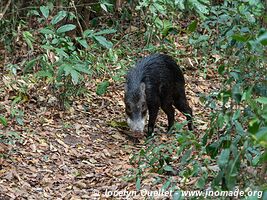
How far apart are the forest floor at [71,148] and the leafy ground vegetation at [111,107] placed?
1 centimetres

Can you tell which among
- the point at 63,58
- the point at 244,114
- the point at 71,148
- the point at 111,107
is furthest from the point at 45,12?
the point at 244,114

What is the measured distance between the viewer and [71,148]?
6406mm

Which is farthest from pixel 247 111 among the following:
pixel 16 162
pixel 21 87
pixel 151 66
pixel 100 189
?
pixel 21 87

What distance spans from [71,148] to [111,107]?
4.83 feet

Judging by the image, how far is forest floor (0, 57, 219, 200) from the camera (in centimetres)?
536

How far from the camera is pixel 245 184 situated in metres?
3.32

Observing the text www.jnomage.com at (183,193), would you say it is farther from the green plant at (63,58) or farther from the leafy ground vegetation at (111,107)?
the green plant at (63,58)

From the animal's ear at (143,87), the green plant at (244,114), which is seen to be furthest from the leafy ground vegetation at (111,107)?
the animal's ear at (143,87)

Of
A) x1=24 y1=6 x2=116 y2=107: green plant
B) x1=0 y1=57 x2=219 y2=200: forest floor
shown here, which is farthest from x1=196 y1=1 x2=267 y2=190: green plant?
x1=24 y1=6 x2=116 y2=107: green plant

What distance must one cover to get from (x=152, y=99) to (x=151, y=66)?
45cm

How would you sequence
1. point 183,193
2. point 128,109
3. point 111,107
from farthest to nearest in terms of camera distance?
point 111,107 → point 128,109 → point 183,193

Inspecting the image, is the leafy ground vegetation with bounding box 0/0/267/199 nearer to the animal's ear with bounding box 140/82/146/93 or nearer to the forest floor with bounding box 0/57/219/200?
the forest floor with bounding box 0/57/219/200

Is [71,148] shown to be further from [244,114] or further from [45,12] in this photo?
[244,114]

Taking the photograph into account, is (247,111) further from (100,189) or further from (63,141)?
(63,141)
